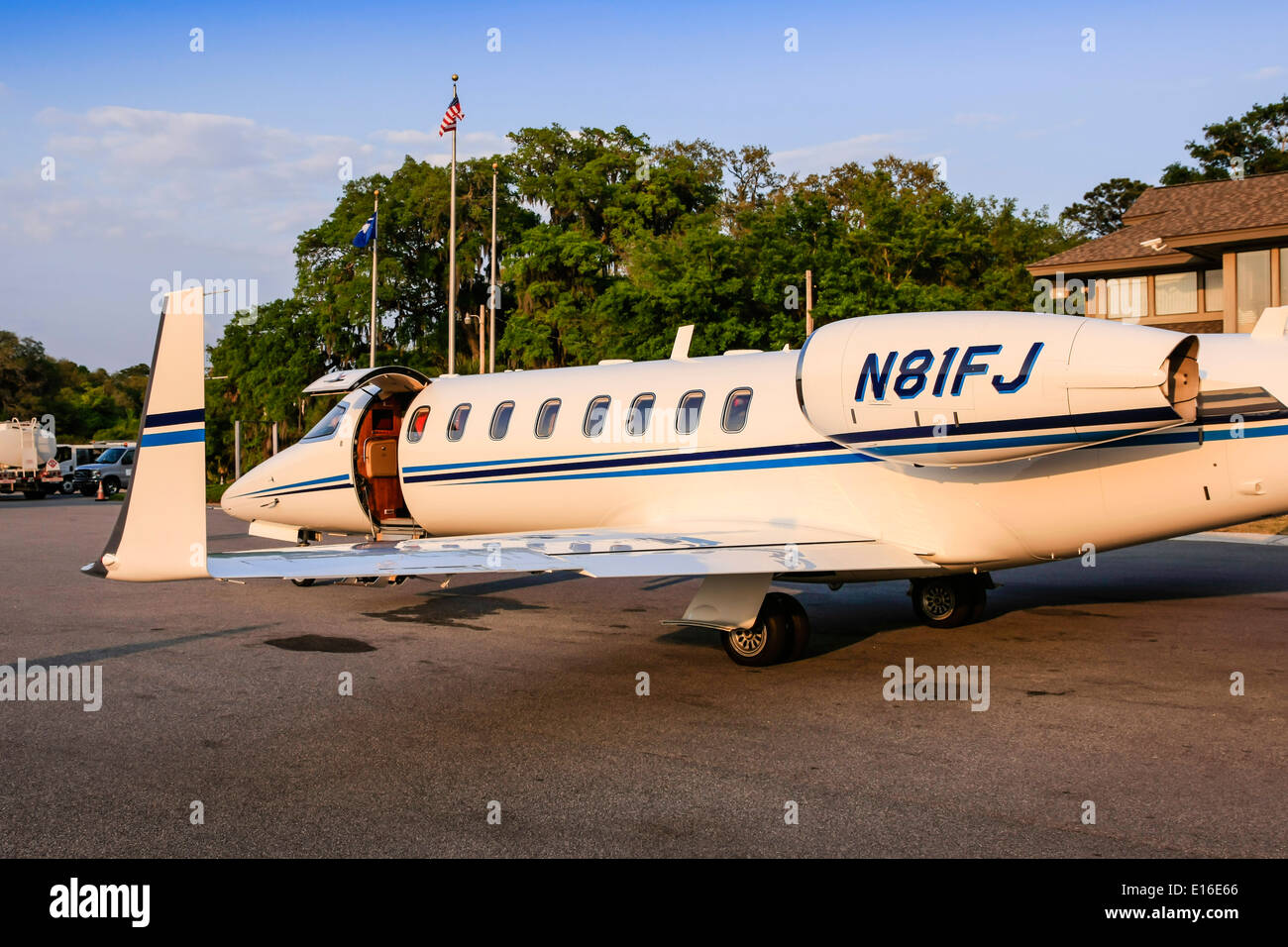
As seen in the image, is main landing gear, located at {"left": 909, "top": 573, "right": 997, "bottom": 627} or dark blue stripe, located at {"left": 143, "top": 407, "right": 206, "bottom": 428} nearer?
dark blue stripe, located at {"left": 143, "top": 407, "right": 206, "bottom": 428}

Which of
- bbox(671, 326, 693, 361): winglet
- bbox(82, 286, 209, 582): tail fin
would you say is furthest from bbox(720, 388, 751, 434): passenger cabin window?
bbox(82, 286, 209, 582): tail fin

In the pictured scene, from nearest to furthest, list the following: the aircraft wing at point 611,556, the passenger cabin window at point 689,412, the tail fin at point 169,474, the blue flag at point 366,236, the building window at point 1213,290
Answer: the tail fin at point 169,474 → the aircraft wing at point 611,556 → the passenger cabin window at point 689,412 → the blue flag at point 366,236 → the building window at point 1213,290

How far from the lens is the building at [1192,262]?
96.2 ft

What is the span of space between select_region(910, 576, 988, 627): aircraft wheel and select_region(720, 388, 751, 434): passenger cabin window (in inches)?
120

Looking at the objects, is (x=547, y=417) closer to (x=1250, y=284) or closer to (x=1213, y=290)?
(x=1250, y=284)

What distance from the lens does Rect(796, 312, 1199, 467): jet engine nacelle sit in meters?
8.05

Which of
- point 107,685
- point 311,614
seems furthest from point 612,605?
point 107,685

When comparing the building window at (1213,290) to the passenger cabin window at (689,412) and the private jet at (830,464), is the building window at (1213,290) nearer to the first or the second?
the private jet at (830,464)

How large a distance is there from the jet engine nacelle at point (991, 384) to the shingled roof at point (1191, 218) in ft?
79.8

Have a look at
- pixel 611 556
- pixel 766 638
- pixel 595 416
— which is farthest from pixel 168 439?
pixel 595 416

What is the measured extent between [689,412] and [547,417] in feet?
6.38

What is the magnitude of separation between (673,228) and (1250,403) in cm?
3952

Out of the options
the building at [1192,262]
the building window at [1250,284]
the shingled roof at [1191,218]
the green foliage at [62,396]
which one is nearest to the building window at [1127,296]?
the building at [1192,262]

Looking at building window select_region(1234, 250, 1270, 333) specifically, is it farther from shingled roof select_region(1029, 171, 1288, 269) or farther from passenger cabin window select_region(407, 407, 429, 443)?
passenger cabin window select_region(407, 407, 429, 443)
